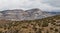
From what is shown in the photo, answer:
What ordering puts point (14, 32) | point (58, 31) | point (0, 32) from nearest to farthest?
point (58, 31), point (14, 32), point (0, 32)

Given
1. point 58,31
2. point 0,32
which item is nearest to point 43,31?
point 58,31

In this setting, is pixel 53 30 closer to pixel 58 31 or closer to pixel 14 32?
pixel 58 31

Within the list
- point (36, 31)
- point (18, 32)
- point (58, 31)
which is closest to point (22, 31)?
point (18, 32)

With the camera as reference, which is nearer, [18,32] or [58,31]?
[58,31]

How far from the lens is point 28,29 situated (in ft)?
194

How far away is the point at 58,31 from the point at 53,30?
190 centimetres

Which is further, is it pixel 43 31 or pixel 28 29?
pixel 28 29

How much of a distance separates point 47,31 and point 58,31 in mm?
3694

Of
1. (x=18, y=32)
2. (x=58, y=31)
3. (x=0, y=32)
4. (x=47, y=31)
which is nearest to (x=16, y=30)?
(x=18, y=32)

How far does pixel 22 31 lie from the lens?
57562 millimetres

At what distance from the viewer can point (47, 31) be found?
181ft

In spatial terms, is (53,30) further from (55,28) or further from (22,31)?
(22,31)

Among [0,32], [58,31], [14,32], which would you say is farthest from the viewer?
[0,32]

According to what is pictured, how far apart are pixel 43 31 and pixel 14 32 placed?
9.66 meters
